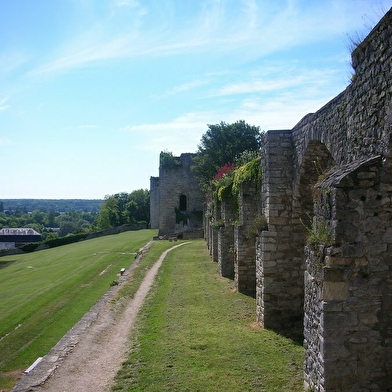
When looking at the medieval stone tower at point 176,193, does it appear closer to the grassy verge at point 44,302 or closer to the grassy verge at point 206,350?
the grassy verge at point 44,302

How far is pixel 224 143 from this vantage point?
1454 inches

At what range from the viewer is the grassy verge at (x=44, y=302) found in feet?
39.1

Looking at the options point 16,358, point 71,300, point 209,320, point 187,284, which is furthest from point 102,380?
point 71,300

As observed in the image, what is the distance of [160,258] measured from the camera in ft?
75.5

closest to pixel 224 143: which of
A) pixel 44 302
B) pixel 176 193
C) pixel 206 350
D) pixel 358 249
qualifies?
pixel 176 193

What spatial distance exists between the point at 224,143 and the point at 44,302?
23.3 meters

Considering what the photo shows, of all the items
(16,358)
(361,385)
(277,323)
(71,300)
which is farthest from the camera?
(71,300)

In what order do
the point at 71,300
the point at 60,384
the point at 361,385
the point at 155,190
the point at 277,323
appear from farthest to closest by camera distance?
the point at 155,190, the point at 71,300, the point at 277,323, the point at 60,384, the point at 361,385

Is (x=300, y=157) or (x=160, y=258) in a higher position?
(x=300, y=157)

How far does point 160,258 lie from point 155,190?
96.6 feet

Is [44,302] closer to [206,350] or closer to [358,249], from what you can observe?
[206,350]

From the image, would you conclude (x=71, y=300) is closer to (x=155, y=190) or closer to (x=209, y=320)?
(x=209, y=320)

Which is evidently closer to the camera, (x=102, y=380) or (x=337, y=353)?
(x=337, y=353)

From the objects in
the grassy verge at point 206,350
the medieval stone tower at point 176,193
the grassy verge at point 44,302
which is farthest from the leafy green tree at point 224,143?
the grassy verge at point 206,350
